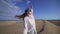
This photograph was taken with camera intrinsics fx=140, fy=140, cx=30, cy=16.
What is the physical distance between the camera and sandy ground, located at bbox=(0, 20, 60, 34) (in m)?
1.98

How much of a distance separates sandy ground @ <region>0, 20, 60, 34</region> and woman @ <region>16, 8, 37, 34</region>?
0.19 feet

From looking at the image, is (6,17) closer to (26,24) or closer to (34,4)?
(26,24)

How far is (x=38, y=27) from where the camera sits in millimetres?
2014

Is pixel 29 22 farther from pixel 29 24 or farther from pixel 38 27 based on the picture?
pixel 38 27

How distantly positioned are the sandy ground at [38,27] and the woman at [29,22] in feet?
0.19

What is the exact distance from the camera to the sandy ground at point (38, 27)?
198cm

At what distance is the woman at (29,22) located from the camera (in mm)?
1983

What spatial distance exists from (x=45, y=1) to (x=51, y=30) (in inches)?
17.2

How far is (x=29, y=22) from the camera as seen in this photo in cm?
200

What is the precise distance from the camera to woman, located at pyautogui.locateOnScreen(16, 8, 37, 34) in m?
1.98

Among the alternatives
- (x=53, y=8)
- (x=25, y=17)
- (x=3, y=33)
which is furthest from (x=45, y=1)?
(x=3, y=33)

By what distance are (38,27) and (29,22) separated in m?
0.15

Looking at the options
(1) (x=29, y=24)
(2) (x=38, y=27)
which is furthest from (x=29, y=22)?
(2) (x=38, y=27)

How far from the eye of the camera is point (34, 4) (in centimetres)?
204
